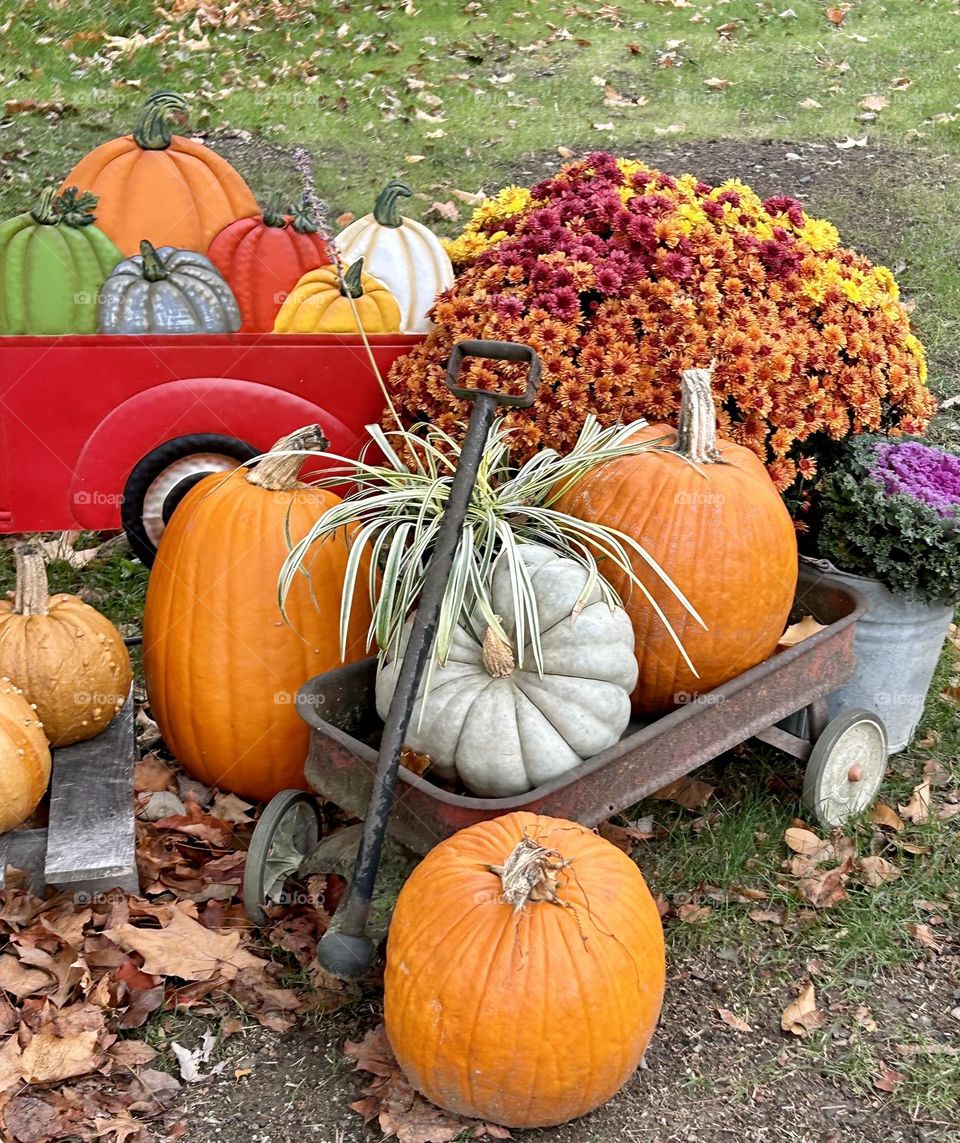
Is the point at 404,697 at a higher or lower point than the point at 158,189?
lower

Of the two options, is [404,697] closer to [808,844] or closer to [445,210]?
[808,844]

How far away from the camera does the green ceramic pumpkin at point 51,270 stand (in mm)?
4043

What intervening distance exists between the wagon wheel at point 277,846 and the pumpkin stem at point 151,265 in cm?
194

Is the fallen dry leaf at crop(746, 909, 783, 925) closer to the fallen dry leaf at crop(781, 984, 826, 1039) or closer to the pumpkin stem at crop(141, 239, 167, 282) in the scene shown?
the fallen dry leaf at crop(781, 984, 826, 1039)

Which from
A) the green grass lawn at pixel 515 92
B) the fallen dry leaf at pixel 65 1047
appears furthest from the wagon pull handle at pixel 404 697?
the green grass lawn at pixel 515 92

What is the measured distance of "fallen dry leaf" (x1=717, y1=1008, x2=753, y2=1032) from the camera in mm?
2709

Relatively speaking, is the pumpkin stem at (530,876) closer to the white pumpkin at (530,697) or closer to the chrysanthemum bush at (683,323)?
the white pumpkin at (530,697)

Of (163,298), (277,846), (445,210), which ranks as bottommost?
(277,846)

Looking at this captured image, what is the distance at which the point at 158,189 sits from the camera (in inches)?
170

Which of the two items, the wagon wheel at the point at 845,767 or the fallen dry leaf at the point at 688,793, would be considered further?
the fallen dry leaf at the point at 688,793

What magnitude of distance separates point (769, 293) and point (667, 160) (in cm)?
439

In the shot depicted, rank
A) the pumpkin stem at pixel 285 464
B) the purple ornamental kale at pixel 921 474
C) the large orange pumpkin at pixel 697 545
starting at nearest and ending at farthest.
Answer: the large orange pumpkin at pixel 697 545, the pumpkin stem at pixel 285 464, the purple ornamental kale at pixel 921 474

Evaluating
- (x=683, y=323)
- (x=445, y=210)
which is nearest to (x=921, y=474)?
(x=683, y=323)

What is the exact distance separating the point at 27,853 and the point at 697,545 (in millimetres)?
1699
